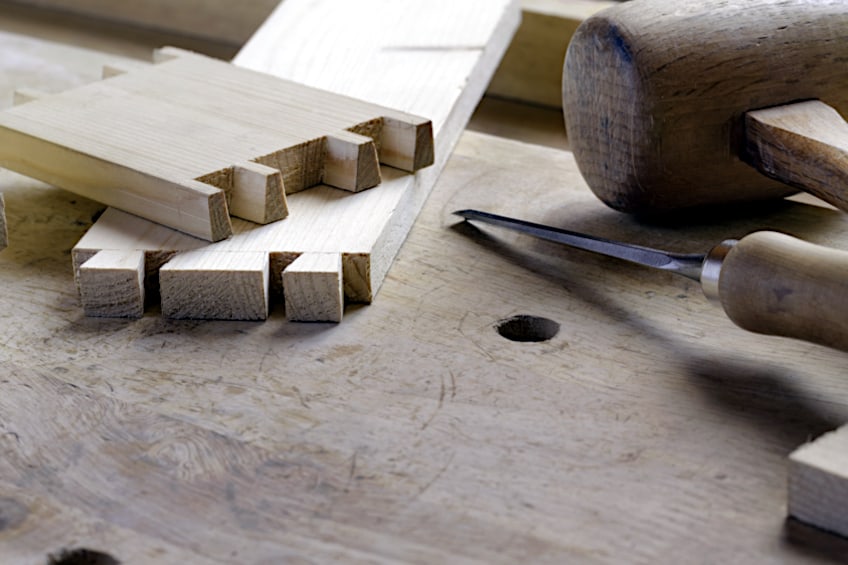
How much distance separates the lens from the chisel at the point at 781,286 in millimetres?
950

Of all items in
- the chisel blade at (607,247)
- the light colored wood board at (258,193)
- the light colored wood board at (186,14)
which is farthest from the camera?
the light colored wood board at (186,14)

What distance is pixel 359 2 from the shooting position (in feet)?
5.90

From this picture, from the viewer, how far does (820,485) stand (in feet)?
2.75

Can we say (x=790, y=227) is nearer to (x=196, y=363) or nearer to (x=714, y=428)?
(x=714, y=428)

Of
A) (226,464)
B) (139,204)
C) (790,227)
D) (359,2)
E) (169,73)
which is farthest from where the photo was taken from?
(359,2)

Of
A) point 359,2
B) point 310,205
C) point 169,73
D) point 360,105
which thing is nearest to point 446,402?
point 310,205

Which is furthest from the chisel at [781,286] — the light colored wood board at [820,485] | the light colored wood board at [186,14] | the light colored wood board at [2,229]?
the light colored wood board at [186,14]

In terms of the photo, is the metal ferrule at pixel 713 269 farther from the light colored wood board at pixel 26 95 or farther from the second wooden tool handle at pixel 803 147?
the light colored wood board at pixel 26 95

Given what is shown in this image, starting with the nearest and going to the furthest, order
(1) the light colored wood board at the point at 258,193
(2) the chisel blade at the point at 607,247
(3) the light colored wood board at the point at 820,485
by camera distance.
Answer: (3) the light colored wood board at the point at 820,485 < (2) the chisel blade at the point at 607,247 < (1) the light colored wood board at the point at 258,193

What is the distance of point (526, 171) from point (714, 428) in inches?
25.0

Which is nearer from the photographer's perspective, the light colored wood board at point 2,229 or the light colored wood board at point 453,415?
the light colored wood board at point 453,415

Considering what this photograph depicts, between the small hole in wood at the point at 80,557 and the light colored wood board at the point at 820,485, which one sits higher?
the light colored wood board at the point at 820,485

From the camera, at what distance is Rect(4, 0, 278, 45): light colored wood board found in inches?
87.5

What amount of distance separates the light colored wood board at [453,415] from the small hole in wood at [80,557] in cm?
1
